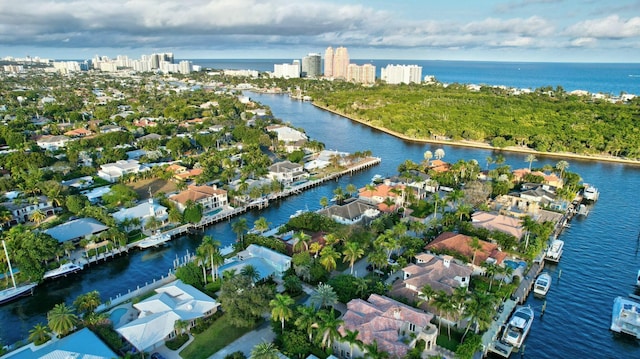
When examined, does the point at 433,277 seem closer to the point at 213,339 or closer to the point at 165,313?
the point at 213,339

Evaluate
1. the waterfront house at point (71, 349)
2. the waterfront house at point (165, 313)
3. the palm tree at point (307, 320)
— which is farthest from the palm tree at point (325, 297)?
the waterfront house at point (71, 349)

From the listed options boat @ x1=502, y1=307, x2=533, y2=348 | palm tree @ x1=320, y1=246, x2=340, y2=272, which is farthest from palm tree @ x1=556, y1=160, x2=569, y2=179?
palm tree @ x1=320, y1=246, x2=340, y2=272

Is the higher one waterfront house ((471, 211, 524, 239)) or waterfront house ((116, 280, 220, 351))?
waterfront house ((471, 211, 524, 239))

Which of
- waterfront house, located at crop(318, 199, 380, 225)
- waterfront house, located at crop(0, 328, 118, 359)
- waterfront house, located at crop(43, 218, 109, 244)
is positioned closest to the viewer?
waterfront house, located at crop(0, 328, 118, 359)

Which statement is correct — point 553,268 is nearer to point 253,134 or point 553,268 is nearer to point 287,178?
point 287,178

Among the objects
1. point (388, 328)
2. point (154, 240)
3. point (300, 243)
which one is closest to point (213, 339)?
point (388, 328)

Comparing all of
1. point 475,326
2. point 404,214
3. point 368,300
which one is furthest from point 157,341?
point 404,214

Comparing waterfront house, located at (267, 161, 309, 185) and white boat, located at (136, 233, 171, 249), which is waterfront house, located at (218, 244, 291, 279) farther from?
waterfront house, located at (267, 161, 309, 185)

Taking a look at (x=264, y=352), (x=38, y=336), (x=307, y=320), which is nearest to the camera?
(x=264, y=352)
